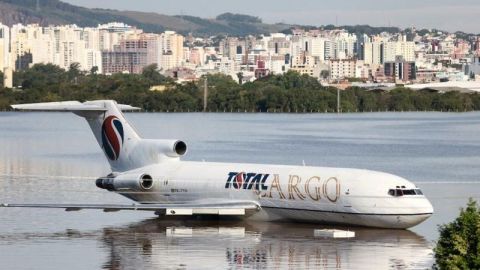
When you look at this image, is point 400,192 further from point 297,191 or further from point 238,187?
point 238,187

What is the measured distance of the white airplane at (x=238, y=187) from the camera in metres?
45.5

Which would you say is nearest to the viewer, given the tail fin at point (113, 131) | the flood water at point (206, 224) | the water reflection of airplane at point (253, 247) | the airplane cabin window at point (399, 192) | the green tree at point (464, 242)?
the green tree at point (464, 242)

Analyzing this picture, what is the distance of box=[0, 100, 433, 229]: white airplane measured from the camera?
4553cm

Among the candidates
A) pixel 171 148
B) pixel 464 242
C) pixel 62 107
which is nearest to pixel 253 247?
pixel 171 148

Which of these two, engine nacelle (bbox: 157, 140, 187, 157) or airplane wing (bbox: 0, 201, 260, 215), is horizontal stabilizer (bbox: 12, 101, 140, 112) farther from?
airplane wing (bbox: 0, 201, 260, 215)

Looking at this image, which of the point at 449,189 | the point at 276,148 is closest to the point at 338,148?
the point at 276,148

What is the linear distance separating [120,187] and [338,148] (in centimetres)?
6518

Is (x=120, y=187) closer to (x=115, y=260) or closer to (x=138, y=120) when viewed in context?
(x=115, y=260)

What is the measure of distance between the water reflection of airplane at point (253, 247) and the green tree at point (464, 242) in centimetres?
1060

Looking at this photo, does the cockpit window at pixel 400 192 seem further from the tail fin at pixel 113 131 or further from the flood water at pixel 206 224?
the tail fin at pixel 113 131

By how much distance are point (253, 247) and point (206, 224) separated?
5860 millimetres

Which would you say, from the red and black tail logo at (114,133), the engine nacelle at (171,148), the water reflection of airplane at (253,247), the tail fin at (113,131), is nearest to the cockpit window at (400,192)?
the water reflection of airplane at (253,247)

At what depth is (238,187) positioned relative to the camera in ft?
159

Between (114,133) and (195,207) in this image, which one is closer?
(195,207)
